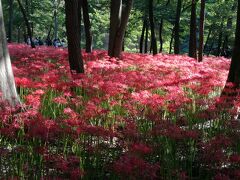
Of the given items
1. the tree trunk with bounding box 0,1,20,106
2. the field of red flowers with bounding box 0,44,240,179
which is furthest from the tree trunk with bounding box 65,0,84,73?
the tree trunk with bounding box 0,1,20,106

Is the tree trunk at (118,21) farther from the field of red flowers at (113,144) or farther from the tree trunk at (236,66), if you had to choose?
the tree trunk at (236,66)

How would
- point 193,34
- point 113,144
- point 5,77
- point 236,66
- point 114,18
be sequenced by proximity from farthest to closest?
point 193,34 < point 114,18 < point 236,66 < point 5,77 < point 113,144

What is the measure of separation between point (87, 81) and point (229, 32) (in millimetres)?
24667

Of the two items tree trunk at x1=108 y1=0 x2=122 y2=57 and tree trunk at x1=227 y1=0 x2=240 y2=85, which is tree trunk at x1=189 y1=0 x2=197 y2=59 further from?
tree trunk at x1=227 y1=0 x2=240 y2=85

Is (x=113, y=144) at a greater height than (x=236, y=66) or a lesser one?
lesser

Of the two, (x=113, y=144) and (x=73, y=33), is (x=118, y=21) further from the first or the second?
(x=113, y=144)

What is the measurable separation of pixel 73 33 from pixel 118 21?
6.84m

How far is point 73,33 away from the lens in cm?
964

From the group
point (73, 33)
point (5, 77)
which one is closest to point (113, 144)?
point (5, 77)

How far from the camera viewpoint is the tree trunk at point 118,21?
16.0m

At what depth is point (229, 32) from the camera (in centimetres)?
3095

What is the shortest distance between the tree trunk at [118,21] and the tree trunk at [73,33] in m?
6.26

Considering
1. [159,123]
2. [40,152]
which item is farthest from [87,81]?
[40,152]

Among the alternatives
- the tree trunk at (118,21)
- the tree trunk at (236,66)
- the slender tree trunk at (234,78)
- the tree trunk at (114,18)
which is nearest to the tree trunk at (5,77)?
the slender tree trunk at (234,78)
